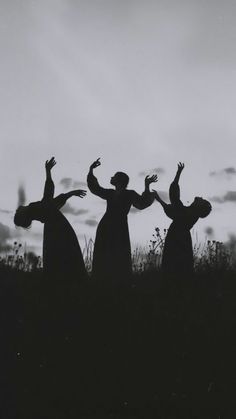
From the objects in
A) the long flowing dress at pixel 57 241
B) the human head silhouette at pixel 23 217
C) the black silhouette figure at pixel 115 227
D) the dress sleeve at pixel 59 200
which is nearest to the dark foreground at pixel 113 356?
the long flowing dress at pixel 57 241

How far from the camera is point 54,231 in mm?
10188

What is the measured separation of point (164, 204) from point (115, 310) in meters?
4.40

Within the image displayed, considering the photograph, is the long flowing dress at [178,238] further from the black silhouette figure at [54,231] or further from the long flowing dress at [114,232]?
the black silhouette figure at [54,231]

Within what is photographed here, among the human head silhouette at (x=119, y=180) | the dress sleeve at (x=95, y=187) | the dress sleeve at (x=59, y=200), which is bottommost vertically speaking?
the dress sleeve at (x=59, y=200)

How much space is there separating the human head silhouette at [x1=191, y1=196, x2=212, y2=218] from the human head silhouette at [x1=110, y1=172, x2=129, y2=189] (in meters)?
1.52

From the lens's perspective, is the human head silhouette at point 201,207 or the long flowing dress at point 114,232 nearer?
the long flowing dress at point 114,232

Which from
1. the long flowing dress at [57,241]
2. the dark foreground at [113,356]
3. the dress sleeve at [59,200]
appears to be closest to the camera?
the dark foreground at [113,356]

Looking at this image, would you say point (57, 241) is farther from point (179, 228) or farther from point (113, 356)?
point (113, 356)

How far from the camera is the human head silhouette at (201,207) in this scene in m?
11.6

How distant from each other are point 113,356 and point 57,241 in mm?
4212

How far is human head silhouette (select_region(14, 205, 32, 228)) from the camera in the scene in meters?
10.5

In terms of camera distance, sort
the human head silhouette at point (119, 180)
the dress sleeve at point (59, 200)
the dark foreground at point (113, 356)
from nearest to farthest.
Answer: the dark foreground at point (113, 356), the dress sleeve at point (59, 200), the human head silhouette at point (119, 180)

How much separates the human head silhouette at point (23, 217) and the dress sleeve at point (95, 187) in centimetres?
157

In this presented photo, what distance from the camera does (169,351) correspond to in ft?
21.0
